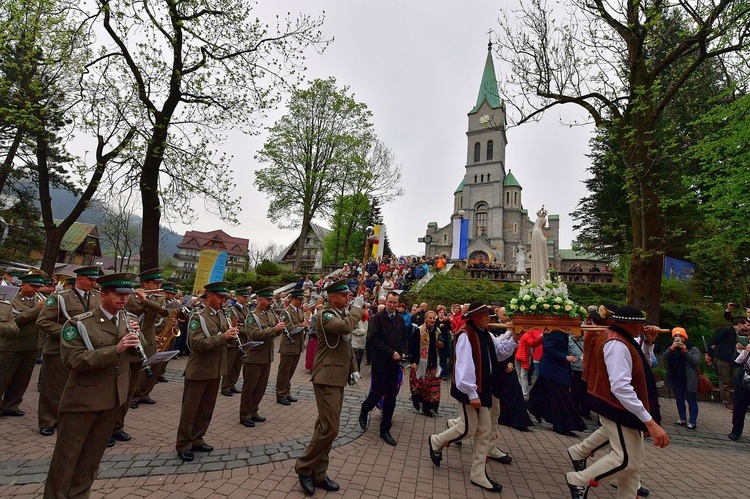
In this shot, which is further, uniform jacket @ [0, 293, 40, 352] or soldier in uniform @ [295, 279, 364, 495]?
uniform jacket @ [0, 293, 40, 352]

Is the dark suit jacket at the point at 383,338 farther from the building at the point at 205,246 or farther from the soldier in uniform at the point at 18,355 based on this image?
the building at the point at 205,246

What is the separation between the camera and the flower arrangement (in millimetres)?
5234

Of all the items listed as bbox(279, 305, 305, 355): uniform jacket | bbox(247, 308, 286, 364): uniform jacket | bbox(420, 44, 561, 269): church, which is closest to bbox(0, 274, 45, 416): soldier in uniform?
bbox(247, 308, 286, 364): uniform jacket

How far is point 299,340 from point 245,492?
3973 millimetres

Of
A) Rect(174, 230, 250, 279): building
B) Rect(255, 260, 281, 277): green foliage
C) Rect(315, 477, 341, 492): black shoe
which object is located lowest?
Rect(315, 477, 341, 492): black shoe

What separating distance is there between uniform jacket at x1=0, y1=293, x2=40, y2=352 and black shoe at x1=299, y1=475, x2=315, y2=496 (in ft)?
17.2

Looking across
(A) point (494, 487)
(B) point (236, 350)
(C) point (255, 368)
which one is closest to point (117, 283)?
(C) point (255, 368)

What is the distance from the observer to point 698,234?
18.2m

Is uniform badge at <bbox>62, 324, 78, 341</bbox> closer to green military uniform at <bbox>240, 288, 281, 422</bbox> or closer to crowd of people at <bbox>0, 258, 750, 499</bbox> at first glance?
crowd of people at <bbox>0, 258, 750, 499</bbox>

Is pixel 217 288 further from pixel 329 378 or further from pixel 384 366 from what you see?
pixel 384 366

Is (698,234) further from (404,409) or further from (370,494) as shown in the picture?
(370,494)

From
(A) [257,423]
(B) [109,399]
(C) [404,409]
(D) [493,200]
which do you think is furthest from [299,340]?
(D) [493,200]

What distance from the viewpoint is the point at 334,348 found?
178 inches

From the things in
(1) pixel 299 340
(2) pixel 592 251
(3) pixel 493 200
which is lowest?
(1) pixel 299 340
